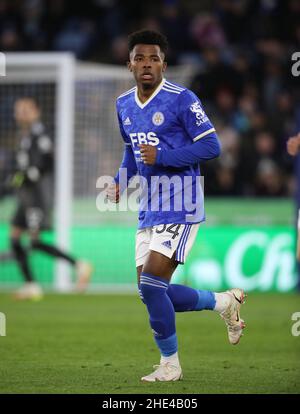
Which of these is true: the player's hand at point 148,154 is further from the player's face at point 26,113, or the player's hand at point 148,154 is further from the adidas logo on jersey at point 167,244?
the player's face at point 26,113

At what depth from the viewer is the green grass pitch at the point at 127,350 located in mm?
6461

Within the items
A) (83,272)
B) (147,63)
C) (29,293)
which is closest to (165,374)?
(147,63)

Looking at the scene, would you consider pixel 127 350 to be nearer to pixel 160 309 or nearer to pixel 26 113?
pixel 160 309

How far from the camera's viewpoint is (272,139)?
1627 cm

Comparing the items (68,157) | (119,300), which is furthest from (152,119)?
(68,157)

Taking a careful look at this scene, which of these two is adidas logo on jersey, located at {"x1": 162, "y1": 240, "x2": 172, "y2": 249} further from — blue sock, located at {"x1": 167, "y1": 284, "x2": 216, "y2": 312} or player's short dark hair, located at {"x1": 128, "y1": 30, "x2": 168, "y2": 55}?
player's short dark hair, located at {"x1": 128, "y1": 30, "x2": 168, "y2": 55}

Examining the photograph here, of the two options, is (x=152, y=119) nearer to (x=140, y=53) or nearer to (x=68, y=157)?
(x=140, y=53)

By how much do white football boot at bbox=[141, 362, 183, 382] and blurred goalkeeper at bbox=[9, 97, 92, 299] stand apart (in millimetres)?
6759

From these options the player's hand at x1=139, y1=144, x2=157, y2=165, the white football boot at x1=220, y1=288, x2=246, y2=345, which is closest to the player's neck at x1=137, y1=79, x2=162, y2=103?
the player's hand at x1=139, y1=144, x2=157, y2=165

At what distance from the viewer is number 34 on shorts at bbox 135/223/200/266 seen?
670 cm

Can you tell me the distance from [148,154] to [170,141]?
0.31 m

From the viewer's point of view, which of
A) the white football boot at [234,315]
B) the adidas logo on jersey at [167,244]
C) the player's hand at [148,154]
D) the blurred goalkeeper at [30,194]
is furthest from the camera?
the blurred goalkeeper at [30,194]

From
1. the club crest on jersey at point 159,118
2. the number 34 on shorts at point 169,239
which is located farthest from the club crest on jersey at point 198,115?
the number 34 on shorts at point 169,239

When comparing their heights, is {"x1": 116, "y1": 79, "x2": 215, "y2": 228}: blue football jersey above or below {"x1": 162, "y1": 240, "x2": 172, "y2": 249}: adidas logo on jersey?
above
